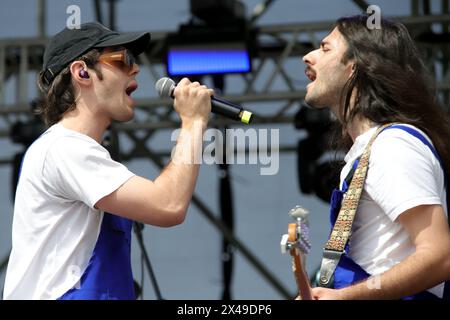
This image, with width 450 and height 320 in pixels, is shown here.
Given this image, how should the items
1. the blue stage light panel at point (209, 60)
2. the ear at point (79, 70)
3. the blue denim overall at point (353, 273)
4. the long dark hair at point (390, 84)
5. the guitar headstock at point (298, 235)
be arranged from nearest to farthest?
the guitar headstock at point (298, 235), the blue denim overall at point (353, 273), the long dark hair at point (390, 84), the ear at point (79, 70), the blue stage light panel at point (209, 60)

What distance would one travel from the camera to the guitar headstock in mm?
2518

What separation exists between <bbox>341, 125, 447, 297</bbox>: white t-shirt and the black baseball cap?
751 millimetres

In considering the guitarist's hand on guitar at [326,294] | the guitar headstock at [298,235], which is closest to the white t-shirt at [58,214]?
the guitar headstock at [298,235]

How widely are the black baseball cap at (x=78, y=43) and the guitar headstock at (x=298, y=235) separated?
0.73 meters

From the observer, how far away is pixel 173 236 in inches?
280

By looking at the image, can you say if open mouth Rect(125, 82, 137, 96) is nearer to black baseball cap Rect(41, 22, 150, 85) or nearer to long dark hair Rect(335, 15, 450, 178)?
black baseball cap Rect(41, 22, 150, 85)

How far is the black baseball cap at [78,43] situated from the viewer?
292 cm

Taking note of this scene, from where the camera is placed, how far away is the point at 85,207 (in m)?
2.73

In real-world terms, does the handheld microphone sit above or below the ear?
below

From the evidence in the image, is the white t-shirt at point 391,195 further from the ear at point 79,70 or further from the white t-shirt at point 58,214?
the ear at point 79,70

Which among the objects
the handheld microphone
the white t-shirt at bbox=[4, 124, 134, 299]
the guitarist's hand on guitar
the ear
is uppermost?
the ear

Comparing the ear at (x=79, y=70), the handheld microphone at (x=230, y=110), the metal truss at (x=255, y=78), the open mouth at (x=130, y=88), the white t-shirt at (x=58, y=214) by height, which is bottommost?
the metal truss at (x=255, y=78)

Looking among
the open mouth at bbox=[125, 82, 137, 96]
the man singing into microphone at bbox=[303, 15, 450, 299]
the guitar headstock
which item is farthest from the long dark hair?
the open mouth at bbox=[125, 82, 137, 96]

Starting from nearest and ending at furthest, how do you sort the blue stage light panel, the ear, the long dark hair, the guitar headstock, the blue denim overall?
the guitar headstock, the blue denim overall, the long dark hair, the ear, the blue stage light panel
